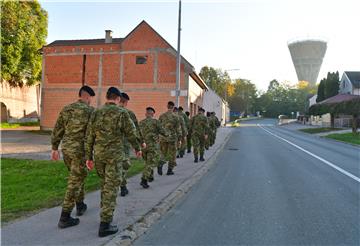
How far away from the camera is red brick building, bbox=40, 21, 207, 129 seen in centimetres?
2734

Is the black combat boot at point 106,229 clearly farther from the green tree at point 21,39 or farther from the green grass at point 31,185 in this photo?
the green tree at point 21,39

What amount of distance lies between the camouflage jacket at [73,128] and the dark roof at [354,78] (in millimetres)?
58114

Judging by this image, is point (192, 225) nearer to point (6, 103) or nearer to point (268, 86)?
point (6, 103)

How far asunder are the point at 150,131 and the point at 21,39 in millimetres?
33547

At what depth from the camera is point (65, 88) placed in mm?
29594

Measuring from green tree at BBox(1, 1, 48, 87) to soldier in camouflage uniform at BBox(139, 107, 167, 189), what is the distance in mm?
32426

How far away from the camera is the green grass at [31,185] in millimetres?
6098

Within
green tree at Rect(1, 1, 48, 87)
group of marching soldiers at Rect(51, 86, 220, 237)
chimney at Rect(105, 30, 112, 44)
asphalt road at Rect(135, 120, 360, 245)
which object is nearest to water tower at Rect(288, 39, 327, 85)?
green tree at Rect(1, 1, 48, 87)

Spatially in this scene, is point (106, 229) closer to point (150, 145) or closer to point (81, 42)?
point (150, 145)

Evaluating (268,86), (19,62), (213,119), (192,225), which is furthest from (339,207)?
(268,86)

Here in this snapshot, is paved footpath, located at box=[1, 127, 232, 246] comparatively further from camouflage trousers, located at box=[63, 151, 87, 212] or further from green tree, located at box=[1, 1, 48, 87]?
green tree, located at box=[1, 1, 48, 87]

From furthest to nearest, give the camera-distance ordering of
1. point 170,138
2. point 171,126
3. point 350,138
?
1. point 350,138
2. point 171,126
3. point 170,138

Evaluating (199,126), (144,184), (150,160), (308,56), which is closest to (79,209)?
(144,184)

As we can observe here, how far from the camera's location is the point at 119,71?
28484 mm
